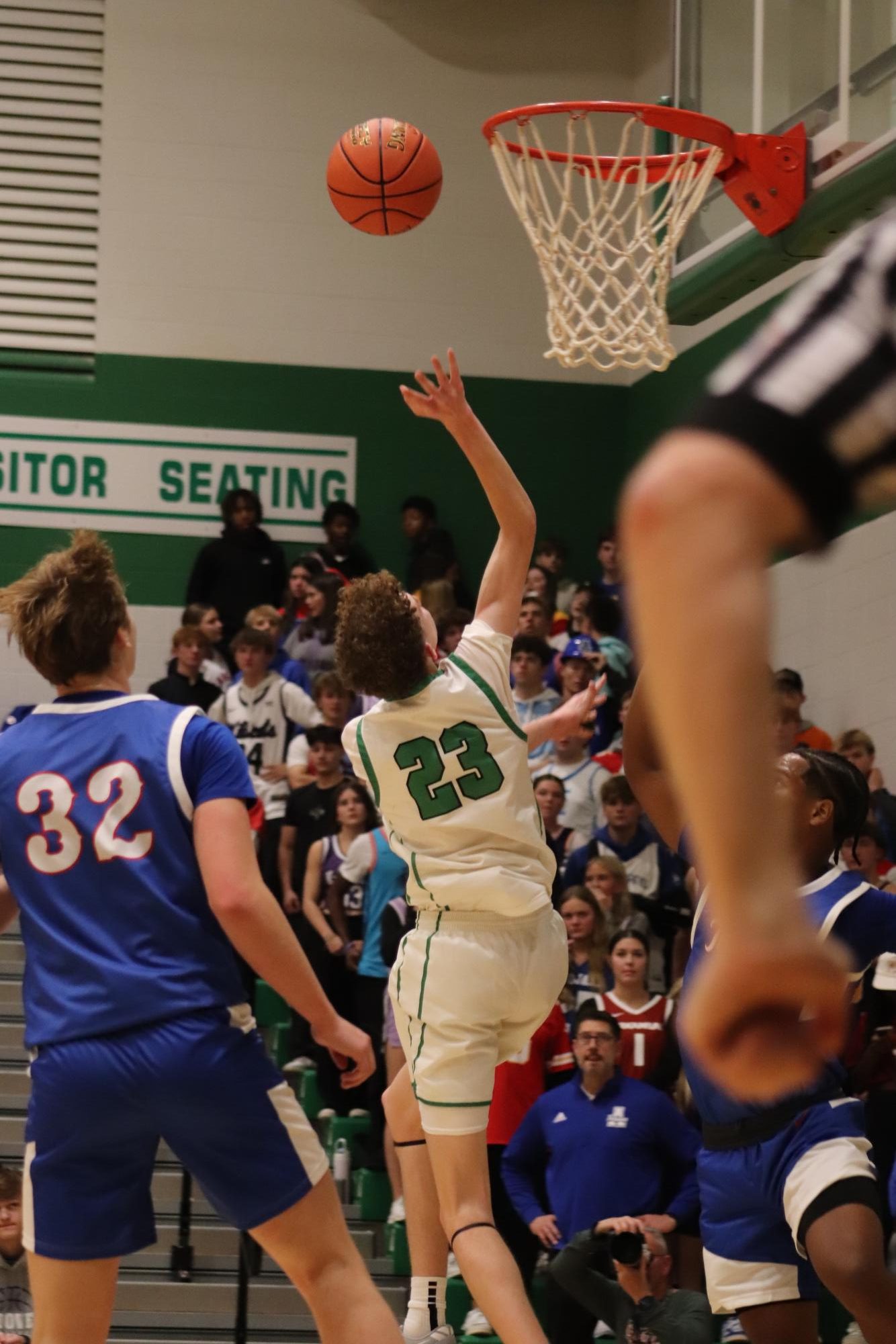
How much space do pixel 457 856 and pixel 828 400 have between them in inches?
145

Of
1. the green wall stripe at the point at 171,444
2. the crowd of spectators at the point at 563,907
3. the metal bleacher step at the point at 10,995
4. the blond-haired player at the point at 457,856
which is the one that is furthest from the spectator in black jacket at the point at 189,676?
the blond-haired player at the point at 457,856

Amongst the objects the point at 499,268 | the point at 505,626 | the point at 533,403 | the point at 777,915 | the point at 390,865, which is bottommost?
the point at 390,865

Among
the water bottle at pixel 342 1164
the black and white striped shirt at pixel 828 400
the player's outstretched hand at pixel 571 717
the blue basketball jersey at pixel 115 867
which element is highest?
the black and white striped shirt at pixel 828 400

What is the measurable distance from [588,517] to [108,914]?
13.2 metres

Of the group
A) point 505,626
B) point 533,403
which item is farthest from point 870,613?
point 505,626

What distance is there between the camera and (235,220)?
16094mm

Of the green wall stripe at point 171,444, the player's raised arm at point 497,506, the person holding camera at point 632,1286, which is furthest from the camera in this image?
the green wall stripe at point 171,444

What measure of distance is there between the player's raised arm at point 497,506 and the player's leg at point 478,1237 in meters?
1.47

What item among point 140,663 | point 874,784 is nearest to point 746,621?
point 874,784

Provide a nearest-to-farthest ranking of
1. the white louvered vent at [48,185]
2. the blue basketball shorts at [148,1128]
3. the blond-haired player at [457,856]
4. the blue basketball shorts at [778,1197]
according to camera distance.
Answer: the blue basketball shorts at [148,1128] < the blue basketball shorts at [778,1197] < the blond-haired player at [457,856] < the white louvered vent at [48,185]

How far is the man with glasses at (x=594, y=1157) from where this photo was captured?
735 centimetres

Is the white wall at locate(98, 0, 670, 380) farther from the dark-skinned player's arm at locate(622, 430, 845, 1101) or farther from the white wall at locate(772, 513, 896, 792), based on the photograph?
the dark-skinned player's arm at locate(622, 430, 845, 1101)

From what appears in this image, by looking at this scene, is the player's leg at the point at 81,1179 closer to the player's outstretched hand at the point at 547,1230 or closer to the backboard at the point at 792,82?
the player's outstretched hand at the point at 547,1230

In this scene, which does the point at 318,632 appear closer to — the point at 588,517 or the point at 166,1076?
the point at 588,517
